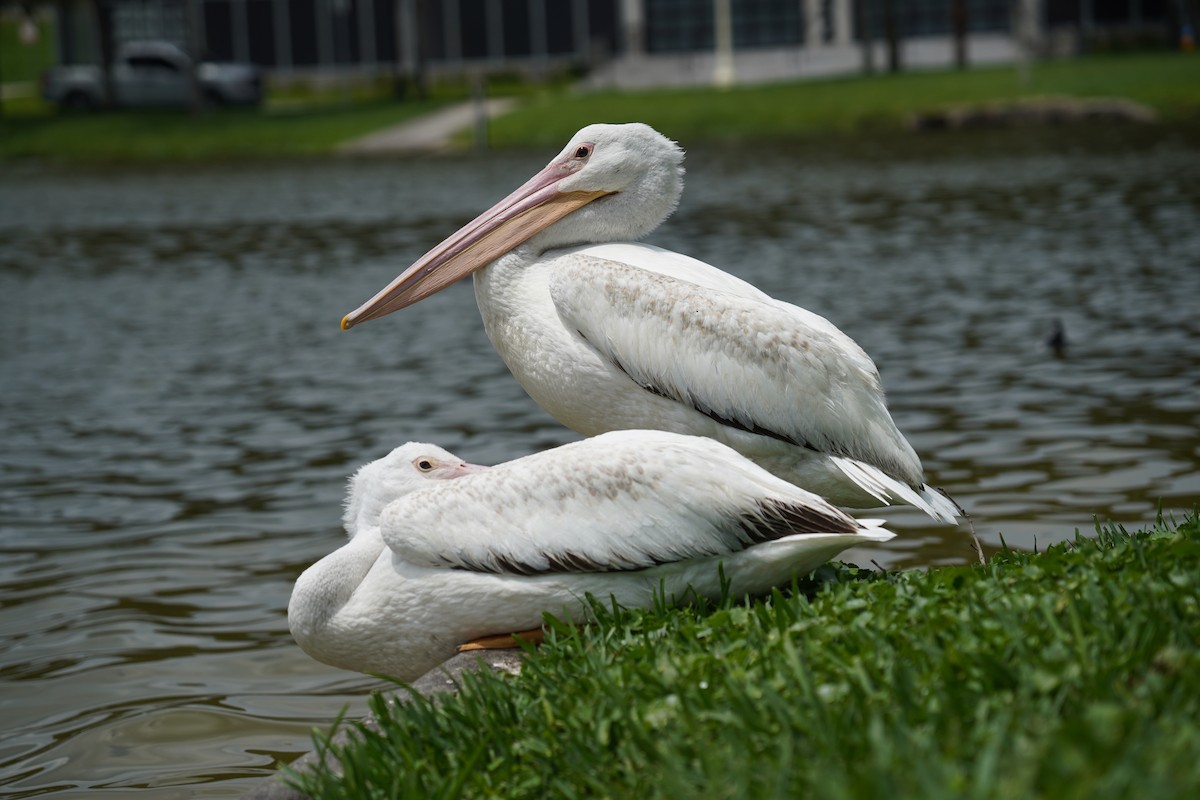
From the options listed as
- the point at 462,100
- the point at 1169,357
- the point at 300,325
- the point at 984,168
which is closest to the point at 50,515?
the point at 300,325

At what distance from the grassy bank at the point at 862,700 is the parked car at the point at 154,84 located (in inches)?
1771

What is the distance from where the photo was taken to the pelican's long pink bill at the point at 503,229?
458 centimetres

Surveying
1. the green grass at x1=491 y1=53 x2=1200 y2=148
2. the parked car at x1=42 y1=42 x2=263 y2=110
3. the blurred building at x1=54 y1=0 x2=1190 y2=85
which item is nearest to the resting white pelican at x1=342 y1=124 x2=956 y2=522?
the green grass at x1=491 y1=53 x2=1200 y2=148

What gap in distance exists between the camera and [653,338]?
4207mm

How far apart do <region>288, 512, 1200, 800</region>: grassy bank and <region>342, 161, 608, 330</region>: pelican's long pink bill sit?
1219mm

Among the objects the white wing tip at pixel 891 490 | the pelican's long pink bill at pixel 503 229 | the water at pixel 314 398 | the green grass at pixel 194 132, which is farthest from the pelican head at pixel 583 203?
the green grass at pixel 194 132

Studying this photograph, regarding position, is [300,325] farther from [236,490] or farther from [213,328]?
[236,490]

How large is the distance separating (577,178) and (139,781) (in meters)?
2.22

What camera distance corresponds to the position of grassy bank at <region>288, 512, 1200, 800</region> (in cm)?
248

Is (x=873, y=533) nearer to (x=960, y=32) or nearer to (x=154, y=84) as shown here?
(x=960, y=32)

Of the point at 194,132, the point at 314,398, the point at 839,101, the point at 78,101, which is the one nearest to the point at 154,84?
the point at 78,101

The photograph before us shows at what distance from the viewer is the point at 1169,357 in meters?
9.60

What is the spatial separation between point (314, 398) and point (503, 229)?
222 inches

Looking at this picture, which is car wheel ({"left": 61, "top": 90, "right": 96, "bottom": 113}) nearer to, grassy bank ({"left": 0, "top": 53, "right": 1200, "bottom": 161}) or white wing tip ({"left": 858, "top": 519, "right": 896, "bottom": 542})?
grassy bank ({"left": 0, "top": 53, "right": 1200, "bottom": 161})
